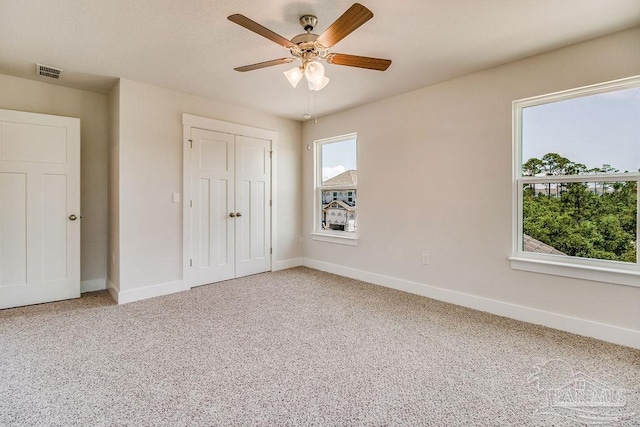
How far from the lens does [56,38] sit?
2430 millimetres

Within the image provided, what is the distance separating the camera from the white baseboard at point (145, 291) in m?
3.25

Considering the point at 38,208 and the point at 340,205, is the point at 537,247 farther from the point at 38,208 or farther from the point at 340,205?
the point at 38,208

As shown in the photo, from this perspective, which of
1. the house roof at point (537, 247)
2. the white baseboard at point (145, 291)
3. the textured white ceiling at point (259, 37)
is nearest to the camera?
the textured white ceiling at point (259, 37)

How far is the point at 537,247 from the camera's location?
2.80 meters

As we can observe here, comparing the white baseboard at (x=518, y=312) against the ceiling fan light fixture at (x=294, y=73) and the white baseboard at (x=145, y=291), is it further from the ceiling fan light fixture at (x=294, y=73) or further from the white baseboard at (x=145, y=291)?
the ceiling fan light fixture at (x=294, y=73)

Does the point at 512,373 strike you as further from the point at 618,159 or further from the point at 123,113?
the point at 123,113

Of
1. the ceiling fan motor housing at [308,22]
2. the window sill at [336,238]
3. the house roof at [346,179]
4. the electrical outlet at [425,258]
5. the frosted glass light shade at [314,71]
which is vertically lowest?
the electrical outlet at [425,258]

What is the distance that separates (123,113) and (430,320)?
3790 millimetres

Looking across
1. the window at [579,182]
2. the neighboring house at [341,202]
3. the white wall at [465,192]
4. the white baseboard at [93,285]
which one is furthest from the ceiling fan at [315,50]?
the white baseboard at [93,285]

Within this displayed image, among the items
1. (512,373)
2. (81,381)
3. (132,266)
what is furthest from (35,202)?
(512,373)

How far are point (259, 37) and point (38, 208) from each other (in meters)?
2.97

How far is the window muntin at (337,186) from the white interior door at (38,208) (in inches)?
123
